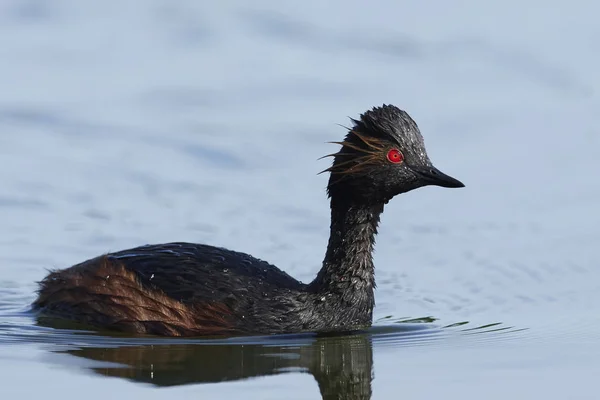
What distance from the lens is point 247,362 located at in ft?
42.7

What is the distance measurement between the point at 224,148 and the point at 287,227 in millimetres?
2255

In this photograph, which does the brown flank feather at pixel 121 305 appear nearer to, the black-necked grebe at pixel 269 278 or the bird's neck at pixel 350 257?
the black-necked grebe at pixel 269 278

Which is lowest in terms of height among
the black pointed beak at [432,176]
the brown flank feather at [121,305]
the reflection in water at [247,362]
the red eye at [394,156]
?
the reflection in water at [247,362]

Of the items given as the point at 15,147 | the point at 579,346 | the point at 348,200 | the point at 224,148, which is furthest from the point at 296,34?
the point at 579,346

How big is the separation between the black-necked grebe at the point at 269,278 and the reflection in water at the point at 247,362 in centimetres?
52

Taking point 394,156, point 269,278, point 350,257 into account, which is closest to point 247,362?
point 269,278

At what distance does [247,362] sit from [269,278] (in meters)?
1.87

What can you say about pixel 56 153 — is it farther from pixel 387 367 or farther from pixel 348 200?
pixel 387 367

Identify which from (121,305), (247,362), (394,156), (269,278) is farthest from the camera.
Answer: (269,278)

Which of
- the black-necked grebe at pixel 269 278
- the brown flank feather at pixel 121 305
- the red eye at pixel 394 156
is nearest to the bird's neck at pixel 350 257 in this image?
the black-necked grebe at pixel 269 278

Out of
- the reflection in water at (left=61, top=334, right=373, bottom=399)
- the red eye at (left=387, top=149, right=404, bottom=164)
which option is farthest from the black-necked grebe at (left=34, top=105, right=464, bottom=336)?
the reflection in water at (left=61, top=334, right=373, bottom=399)

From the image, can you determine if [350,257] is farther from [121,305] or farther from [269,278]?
[121,305]

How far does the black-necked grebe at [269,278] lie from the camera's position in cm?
1435

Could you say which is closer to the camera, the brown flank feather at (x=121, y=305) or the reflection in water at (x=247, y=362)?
the reflection in water at (x=247, y=362)
